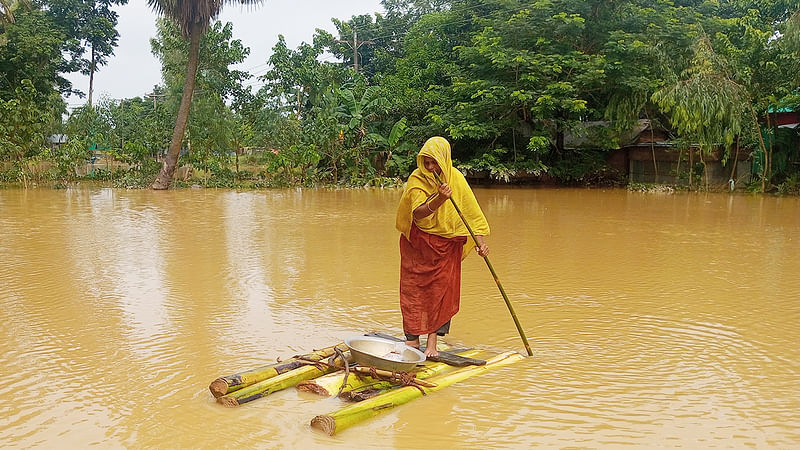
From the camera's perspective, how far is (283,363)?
13.6ft

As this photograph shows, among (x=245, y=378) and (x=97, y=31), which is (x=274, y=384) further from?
(x=97, y=31)

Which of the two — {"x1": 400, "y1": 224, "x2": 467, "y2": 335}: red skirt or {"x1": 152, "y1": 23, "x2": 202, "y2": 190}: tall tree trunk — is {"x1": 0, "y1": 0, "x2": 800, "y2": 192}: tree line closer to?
{"x1": 152, "y1": 23, "x2": 202, "y2": 190}: tall tree trunk

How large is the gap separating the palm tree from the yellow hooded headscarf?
55.6 ft

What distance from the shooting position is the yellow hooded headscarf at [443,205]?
4.36 meters

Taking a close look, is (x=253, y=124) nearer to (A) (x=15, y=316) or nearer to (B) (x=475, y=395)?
(A) (x=15, y=316)

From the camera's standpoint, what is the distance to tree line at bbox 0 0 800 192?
17.5 meters

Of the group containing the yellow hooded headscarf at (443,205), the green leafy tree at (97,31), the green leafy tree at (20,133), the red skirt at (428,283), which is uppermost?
the green leafy tree at (97,31)

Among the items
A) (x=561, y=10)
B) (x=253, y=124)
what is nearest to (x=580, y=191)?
(x=561, y=10)

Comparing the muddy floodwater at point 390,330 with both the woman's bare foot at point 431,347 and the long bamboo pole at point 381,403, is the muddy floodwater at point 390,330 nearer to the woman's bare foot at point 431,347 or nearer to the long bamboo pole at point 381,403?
the long bamboo pole at point 381,403

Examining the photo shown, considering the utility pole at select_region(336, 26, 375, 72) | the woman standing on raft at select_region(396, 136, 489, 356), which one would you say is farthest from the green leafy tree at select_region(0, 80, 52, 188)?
the woman standing on raft at select_region(396, 136, 489, 356)

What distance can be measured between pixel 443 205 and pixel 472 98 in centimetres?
1658

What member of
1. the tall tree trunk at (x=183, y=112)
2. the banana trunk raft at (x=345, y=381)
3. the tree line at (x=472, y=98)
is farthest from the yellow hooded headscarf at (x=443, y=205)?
the tall tree trunk at (x=183, y=112)

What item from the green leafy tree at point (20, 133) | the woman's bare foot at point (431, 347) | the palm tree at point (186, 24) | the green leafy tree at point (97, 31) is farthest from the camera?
the green leafy tree at point (97, 31)

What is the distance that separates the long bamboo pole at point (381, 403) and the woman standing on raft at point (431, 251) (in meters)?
0.28
